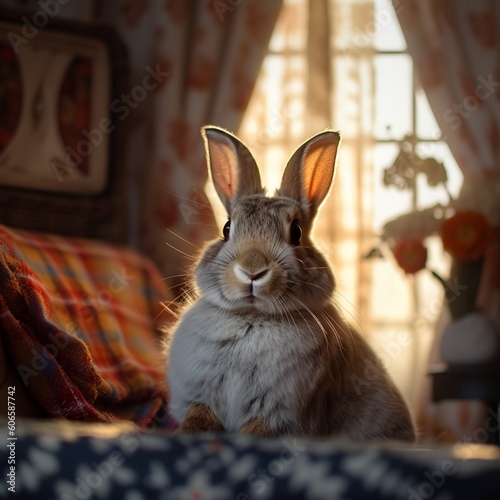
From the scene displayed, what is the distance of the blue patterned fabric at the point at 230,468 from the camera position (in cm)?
77

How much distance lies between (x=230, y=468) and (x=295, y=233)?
639 millimetres

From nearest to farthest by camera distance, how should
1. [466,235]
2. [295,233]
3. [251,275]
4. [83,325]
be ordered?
[251,275] < [295,233] < [83,325] < [466,235]

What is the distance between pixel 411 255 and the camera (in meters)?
2.48

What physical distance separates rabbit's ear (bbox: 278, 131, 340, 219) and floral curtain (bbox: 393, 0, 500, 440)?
1.55m

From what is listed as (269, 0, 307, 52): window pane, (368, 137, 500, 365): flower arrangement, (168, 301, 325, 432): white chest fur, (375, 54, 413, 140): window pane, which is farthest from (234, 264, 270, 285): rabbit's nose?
(269, 0, 307, 52): window pane

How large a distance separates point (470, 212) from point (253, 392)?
1.49 m

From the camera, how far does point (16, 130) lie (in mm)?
2574

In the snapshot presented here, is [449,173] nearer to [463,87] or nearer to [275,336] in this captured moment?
[463,87]

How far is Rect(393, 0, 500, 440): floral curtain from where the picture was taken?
2873 mm

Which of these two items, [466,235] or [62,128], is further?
[62,128]

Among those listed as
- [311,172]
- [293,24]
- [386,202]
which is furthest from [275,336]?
[293,24]

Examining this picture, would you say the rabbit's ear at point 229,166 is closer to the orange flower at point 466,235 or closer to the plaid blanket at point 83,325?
the plaid blanket at point 83,325

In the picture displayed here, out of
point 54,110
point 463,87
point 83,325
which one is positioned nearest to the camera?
point 83,325

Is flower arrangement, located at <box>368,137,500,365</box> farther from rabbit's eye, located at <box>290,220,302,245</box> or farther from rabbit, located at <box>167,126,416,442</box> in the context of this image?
rabbit's eye, located at <box>290,220,302,245</box>
